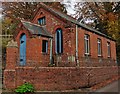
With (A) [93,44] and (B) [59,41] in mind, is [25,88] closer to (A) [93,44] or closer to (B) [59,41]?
(B) [59,41]

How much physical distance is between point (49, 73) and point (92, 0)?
2409cm

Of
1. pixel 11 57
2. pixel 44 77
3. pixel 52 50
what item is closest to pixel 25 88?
pixel 44 77

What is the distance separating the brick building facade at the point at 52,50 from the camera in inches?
471

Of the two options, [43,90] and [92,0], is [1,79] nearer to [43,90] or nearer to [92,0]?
[43,90]

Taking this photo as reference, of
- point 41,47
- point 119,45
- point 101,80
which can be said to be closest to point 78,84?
point 101,80

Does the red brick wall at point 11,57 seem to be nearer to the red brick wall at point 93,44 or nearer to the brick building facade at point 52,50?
the brick building facade at point 52,50

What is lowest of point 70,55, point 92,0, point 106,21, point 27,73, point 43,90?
point 43,90

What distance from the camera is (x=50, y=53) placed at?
18406 millimetres

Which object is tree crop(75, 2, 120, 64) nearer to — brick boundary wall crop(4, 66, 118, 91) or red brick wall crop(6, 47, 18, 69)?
brick boundary wall crop(4, 66, 118, 91)

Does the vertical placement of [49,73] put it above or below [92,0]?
below

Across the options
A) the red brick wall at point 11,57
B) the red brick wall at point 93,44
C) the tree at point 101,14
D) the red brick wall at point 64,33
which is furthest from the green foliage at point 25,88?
the tree at point 101,14

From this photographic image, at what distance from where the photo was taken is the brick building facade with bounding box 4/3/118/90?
1197 cm

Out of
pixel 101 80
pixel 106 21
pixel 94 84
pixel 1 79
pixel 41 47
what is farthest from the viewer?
pixel 106 21

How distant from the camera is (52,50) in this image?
18.6 metres
